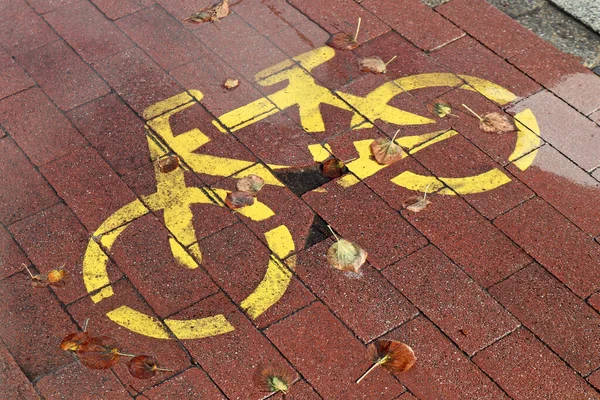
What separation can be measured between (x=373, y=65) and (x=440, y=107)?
56 centimetres

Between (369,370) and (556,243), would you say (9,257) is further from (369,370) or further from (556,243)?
(556,243)

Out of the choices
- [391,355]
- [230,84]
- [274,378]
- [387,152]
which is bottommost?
[274,378]

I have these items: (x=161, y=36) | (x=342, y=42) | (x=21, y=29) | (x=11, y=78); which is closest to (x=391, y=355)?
(x=342, y=42)

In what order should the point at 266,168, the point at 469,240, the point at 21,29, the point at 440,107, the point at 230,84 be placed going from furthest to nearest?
the point at 21,29
the point at 230,84
the point at 440,107
the point at 266,168
the point at 469,240

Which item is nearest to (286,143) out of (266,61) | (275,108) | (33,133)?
(275,108)

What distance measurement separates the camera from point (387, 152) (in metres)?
4.39

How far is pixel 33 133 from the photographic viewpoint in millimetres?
4645

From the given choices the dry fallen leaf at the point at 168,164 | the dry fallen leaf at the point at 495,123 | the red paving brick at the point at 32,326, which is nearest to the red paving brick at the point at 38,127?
the dry fallen leaf at the point at 168,164

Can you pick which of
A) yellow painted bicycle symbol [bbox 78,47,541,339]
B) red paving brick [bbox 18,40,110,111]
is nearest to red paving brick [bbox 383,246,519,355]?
yellow painted bicycle symbol [bbox 78,47,541,339]

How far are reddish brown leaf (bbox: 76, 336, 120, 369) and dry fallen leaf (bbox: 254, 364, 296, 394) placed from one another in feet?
2.19

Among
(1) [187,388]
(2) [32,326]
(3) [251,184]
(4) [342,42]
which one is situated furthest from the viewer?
(4) [342,42]

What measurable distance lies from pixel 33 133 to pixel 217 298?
1737 mm

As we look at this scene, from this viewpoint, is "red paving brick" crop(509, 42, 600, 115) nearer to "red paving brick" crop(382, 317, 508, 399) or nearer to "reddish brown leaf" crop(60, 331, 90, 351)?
"red paving brick" crop(382, 317, 508, 399)

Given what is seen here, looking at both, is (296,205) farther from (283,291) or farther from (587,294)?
(587,294)
